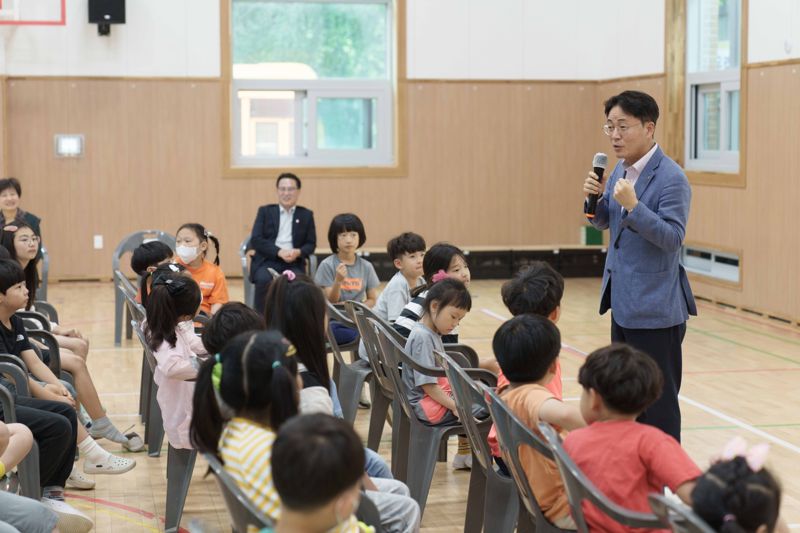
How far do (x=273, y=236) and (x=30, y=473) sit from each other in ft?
14.9

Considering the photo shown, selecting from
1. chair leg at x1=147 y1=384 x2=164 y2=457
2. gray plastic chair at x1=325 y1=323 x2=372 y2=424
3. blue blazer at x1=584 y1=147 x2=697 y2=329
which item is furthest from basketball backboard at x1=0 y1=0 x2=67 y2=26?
blue blazer at x1=584 y1=147 x2=697 y2=329

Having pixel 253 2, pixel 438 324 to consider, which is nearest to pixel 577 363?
pixel 438 324

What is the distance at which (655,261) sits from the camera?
12.4 ft

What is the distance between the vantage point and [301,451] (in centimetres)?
206

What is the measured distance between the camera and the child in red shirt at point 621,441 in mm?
2508

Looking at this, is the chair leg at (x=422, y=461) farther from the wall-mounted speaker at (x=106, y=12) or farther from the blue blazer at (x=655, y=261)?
the wall-mounted speaker at (x=106, y=12)

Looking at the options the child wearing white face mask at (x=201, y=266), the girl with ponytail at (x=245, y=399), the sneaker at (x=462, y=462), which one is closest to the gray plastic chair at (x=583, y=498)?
the girl with ponytail at (x=245, y=399)

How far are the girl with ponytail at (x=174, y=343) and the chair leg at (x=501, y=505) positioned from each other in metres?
1.28

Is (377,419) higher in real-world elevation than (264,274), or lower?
lower

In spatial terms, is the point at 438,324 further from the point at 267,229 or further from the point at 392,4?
the point at 392,4

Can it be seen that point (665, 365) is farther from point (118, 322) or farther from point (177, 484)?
point (118, 322)

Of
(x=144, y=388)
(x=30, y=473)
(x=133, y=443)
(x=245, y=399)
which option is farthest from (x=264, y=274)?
(x=245, y=399)

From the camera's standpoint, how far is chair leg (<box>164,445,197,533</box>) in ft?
13.1

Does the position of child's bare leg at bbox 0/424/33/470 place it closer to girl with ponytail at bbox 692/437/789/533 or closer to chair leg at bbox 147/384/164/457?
chair leg at bbox 147/384/164/457
